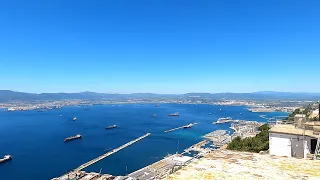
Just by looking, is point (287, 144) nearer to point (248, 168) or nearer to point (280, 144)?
point (280, 144)

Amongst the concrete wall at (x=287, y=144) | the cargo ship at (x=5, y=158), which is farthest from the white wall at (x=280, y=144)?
the cargo ship at (x=5, y=158)

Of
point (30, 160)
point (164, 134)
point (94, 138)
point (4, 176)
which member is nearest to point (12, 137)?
point (94, 138)

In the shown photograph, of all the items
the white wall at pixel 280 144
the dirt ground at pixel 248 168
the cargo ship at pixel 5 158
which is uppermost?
the dirt ground at pixel 248 168

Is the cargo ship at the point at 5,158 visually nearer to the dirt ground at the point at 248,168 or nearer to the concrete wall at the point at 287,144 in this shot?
the concrete wall at the point at 287,144

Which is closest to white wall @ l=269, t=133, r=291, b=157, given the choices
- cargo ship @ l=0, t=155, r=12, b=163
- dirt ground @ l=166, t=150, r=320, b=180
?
dirt ground @ l=166, t=150, r=320, b=180

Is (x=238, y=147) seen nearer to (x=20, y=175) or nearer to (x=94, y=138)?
(x=20, y=175)

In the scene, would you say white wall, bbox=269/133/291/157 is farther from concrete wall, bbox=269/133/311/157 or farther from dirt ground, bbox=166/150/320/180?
dirt ground, bbox=166/150/320/180

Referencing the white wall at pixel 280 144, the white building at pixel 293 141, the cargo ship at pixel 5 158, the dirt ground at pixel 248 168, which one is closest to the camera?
the dirt ground at pixel 248 168

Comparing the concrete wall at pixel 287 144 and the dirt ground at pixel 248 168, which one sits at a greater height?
the dirt ground at pixel 248 168
